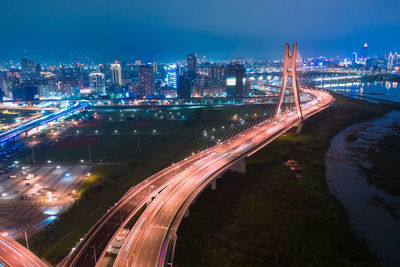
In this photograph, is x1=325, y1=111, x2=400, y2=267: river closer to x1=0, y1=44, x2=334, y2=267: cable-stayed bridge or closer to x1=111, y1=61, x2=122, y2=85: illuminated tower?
x1=0, y1=44, x2=334, y2=267: cable-stayed bridge

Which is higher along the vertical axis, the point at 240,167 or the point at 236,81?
the point at 236,81

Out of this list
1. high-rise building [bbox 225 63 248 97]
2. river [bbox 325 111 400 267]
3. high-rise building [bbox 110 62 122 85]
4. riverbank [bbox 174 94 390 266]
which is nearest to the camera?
riverbank [bbox 174 94 390 266]

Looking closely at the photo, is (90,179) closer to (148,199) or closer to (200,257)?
(148,199)

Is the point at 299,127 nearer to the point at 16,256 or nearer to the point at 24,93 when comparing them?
the point at 16,256

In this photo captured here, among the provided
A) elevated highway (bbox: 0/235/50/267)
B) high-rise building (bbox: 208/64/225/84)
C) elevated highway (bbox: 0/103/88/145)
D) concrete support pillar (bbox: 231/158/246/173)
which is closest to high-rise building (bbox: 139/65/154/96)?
high-rise building (bbox: 208/64/225/84)

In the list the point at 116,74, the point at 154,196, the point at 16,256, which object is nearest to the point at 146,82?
the point at 116,74

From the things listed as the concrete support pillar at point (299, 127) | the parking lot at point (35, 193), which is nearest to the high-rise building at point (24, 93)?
the parking lot at point (35, 193)
